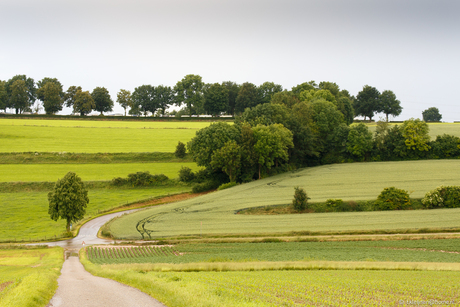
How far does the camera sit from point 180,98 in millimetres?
137875

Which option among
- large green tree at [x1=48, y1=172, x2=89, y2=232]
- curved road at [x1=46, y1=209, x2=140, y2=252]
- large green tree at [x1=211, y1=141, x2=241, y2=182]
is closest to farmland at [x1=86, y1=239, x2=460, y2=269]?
curved road at [x1=46, y1=209, x2=140, y2=252]

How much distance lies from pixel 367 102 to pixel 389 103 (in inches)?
333

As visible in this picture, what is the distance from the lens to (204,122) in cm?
13225

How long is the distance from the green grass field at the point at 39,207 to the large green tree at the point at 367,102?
96.5 meters

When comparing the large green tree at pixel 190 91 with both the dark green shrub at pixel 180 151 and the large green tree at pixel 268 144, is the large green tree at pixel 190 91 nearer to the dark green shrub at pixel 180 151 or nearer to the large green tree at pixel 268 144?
the dark green shrub at pixel 180 151

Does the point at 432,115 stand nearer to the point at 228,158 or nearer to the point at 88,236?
the point at 228,158

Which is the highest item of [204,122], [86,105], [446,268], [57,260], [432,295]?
[86,105]

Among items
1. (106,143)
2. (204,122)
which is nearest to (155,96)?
(204,122)

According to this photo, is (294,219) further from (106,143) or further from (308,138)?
(106,143)

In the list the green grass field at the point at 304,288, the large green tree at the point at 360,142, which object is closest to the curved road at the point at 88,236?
the green grass field at the point at 304,288

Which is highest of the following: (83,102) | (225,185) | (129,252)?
(83,102)

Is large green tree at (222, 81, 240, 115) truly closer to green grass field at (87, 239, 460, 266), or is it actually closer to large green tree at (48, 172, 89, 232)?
large green tree at (48, 172, 89, 232)

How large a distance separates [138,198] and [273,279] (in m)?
48.8

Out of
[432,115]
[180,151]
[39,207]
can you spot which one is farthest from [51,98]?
[432,115]
